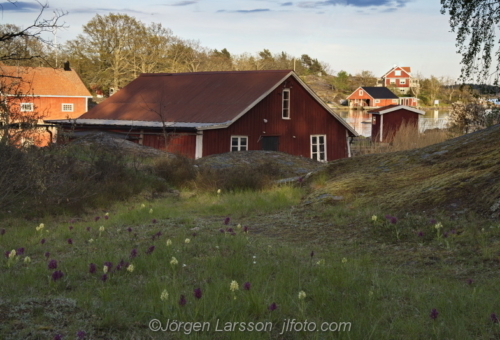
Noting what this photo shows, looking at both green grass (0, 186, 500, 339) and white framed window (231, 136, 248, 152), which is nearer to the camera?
green grass (0, 186, 500, 339)

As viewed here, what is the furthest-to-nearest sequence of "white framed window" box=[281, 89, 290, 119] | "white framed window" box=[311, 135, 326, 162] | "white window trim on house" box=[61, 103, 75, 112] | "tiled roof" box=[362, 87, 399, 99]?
1. "tiled roof" box=[362, 87, 399, 99]
2. "white window trim on house" box=[61, 103, 75, 112]
3. "white framed window" box=[311, 135, 326, 162]
4. "white framed window" box=[281, 89, 290, 119]

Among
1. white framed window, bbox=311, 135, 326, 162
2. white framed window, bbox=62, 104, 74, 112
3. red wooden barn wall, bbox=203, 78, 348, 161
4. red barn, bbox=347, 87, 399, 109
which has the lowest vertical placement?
white framed window, bbox=311, 135, 326, 162

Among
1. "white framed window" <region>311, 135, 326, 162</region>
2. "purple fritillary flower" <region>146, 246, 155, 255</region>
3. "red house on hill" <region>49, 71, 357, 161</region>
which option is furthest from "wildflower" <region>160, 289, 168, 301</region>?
"white framed window" <region>311, 135, 326, 162</region>

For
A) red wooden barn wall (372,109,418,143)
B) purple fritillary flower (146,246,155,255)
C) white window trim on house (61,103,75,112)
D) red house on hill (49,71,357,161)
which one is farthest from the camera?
white window trim on house (61,103,75,112)

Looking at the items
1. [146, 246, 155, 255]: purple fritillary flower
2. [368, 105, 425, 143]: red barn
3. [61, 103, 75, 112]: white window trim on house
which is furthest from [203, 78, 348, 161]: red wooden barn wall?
[61, 103, 75, 112]: white window trim on house

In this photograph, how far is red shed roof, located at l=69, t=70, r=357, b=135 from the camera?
30.0 metres

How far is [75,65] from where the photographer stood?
76.6m

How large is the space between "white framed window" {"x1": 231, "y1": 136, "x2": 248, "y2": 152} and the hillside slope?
633 inches

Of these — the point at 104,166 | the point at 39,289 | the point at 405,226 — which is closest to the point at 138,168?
the point at 104,166

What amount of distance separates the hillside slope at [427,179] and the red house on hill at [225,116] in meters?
15.7

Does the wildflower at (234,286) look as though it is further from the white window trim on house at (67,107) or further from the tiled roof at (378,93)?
the tiled roof at (378,93)

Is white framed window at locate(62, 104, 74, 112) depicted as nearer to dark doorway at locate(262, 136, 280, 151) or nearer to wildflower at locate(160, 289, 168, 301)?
dark doorway at locate(262, 136, 280, 151)

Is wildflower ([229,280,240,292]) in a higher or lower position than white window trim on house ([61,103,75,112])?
lower

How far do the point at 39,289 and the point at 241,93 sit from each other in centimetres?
2671
